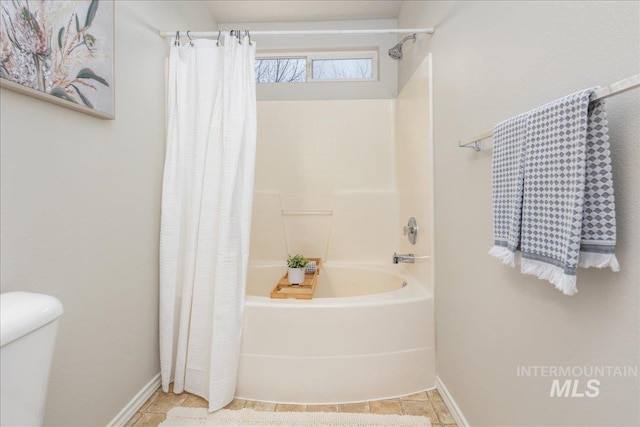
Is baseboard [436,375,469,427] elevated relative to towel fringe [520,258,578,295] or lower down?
lower down

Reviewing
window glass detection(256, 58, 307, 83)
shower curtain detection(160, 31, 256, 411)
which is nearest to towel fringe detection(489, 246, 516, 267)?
Result: shower curtain detection(160, 31, 256, 411)

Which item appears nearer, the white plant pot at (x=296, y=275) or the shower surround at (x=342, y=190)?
the white plant pot at (x=296, y=275)

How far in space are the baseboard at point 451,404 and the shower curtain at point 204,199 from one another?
3.61ft

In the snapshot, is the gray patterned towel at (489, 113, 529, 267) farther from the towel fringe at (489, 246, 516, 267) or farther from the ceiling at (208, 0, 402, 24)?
the ceiling at (208, 0, 402, 24)

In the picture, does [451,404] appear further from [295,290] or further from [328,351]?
[295,290]

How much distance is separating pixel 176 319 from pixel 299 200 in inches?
52.8

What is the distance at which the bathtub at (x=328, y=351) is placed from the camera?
162cm

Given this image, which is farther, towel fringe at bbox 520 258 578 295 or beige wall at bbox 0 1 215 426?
beige wall at bbox 0 1 215 426

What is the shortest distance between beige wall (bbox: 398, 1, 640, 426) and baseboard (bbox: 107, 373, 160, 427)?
5.18ft

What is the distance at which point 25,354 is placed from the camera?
0.79m

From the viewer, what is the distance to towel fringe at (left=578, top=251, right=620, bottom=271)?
65 centimetres

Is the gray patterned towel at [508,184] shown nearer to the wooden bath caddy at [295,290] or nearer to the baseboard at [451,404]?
the baseboard at [451,404]

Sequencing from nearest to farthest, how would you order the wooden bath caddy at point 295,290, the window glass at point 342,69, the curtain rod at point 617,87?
the curtain rod at point 617,87
the wooden bath caddy at point 295,290
the window glass at point 342,69

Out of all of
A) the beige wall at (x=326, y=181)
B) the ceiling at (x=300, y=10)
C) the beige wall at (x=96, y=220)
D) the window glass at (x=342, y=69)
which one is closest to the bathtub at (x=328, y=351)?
the beige wall at (x=96, y=220)
